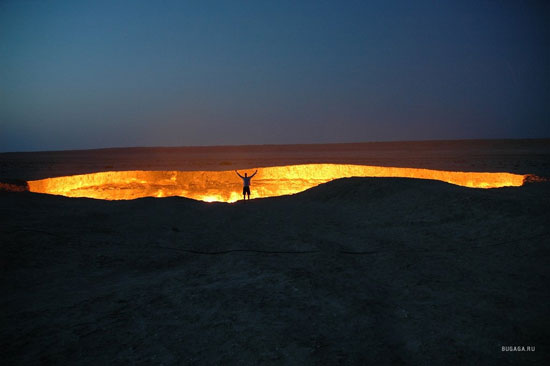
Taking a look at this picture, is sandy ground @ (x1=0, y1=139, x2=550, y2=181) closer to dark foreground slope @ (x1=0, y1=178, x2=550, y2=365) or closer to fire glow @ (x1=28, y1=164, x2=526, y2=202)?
fire glow @ (x1=28, y1=164, x2=526, y2=202)

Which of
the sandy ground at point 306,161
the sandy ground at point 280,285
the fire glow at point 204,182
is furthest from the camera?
the sandy ground at point 306,161

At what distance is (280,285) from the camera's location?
427 cm

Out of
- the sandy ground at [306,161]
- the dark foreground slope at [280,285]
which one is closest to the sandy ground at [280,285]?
the dark foreground slope at [280,285]

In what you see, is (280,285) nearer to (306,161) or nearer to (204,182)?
(204,182)

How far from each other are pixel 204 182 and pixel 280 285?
12854 mm

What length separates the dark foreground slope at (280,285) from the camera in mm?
3012

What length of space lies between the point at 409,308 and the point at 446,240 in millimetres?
3265

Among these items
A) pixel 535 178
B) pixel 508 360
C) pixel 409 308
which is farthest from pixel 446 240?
pixel 535 178

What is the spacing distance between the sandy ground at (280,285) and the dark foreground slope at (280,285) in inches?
0.7

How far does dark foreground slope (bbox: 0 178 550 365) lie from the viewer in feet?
9.88

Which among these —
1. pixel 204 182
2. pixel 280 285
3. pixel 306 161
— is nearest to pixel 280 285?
pixel 280 285

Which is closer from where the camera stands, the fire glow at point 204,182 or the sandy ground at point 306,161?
the fire glow at point 204,182

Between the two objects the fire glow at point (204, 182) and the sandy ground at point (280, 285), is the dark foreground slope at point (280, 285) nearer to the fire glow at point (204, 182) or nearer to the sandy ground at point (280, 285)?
the sandy ground at point (280, 285)

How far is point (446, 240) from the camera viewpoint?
6.56 metres
